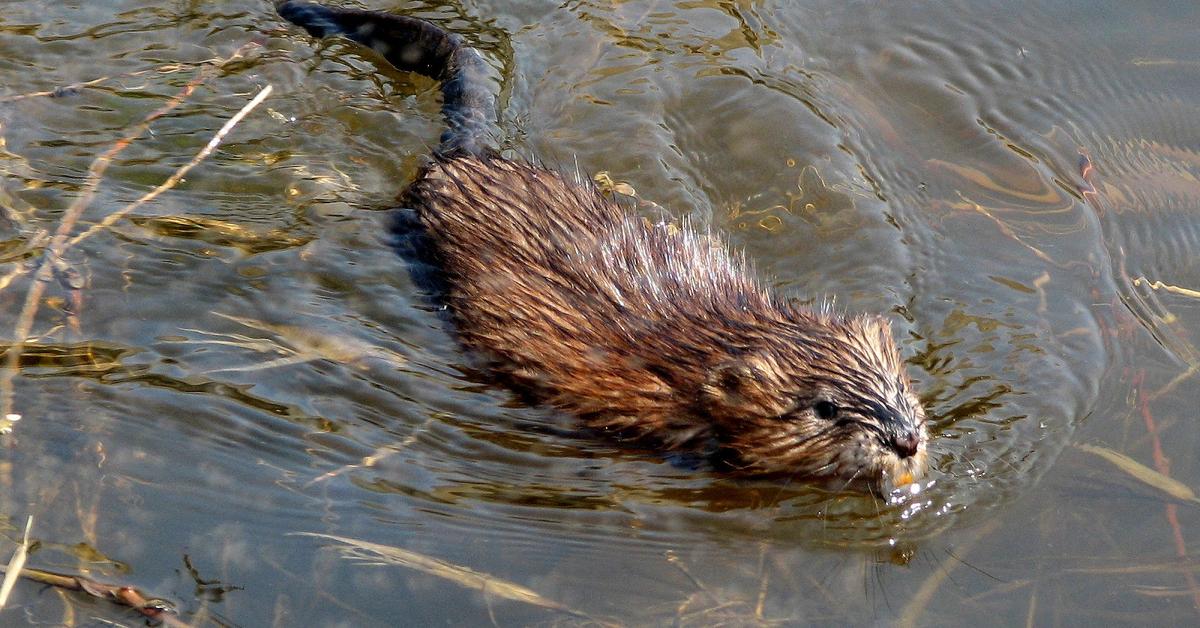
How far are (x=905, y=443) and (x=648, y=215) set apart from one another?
1993mm

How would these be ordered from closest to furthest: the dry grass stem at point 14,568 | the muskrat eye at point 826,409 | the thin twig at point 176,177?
the dry grass stem at point 14,568
the muskrat eye at point 826,409
the thin twig at point 176,177

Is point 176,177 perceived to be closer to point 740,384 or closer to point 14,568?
point 14,568

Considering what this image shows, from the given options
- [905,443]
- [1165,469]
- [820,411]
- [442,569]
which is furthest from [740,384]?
[1165,469]

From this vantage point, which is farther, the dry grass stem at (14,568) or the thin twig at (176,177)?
the thin twig at (176,177)

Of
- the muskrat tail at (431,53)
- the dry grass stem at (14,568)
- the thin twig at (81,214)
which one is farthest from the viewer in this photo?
the muskrat tail at (431,53)

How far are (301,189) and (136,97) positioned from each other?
102cm

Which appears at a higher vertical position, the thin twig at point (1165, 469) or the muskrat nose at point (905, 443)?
the muskrat nose at point (905, 443)

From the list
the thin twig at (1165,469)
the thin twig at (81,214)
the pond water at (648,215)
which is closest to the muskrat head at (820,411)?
the pond water at (648,215)

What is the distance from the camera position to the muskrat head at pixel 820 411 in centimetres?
427

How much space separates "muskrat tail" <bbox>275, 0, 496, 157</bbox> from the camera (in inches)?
231

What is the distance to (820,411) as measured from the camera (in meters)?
4.38

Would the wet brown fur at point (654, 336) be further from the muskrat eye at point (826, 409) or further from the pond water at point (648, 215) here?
the pond water at point (648, 215)

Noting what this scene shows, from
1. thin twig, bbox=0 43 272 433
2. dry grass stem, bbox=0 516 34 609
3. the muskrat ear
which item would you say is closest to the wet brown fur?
the muskrat ear

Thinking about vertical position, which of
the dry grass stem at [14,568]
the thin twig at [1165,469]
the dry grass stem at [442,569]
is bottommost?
Result: the dry grass stem at [442,569]
